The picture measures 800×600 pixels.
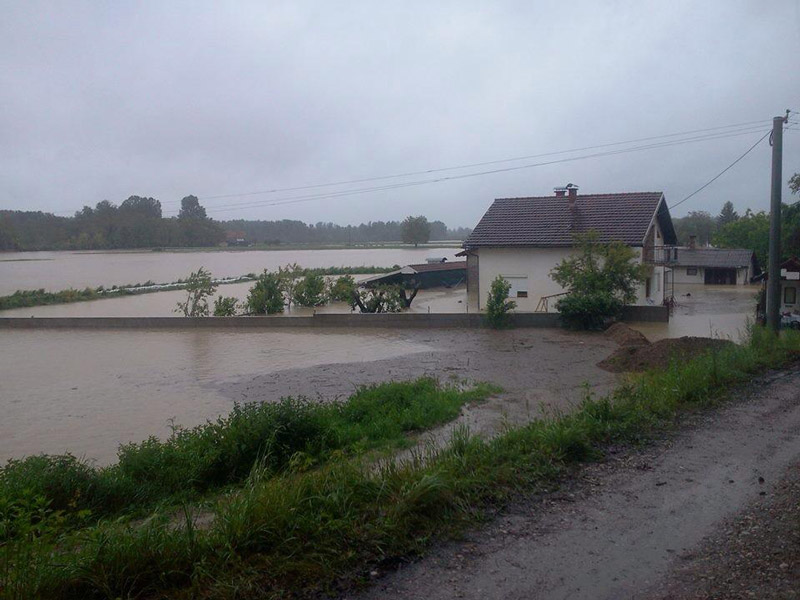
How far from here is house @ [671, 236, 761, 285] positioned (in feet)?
176

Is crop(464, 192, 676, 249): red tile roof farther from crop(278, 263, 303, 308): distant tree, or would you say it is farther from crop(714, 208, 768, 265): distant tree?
crop(714, 208, 768, 265): distant tree

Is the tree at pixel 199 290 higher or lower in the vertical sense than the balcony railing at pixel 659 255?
lower

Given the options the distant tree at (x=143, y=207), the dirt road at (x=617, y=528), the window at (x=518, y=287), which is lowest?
the dirt road at (x=617, y=528)

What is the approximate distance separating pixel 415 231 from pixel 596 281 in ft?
217

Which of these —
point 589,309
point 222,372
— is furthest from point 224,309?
point 589,309

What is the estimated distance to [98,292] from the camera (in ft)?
159

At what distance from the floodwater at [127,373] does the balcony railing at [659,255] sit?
1360 cm

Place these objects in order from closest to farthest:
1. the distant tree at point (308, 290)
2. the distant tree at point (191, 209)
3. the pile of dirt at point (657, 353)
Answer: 1. the pile of dirt at point (657, 353)
2. the distant tree at point (308, 290)
3. the distant tree at point (191, 209)

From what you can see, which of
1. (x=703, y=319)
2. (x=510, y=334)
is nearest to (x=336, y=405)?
(x=510, y=334)

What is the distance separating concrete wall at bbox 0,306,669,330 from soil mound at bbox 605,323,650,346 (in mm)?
2916

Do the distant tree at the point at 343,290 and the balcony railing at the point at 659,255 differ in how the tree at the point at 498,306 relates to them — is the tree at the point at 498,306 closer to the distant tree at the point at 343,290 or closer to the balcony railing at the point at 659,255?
the balcony railing at the point at 659,255

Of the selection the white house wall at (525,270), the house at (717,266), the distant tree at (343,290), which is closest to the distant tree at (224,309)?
the distant tree at (343,290)

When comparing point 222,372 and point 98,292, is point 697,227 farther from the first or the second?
point 222,372

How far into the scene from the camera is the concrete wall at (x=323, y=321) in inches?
1096
